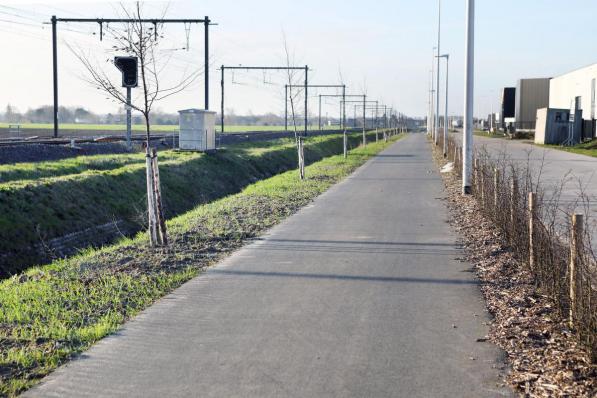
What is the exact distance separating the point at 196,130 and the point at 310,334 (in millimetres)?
28761

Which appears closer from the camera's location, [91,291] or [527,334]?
[527,334]

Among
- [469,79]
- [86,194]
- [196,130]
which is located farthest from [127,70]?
[196,130]

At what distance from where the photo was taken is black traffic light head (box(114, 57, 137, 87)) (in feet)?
50.0

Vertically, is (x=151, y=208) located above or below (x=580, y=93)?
below

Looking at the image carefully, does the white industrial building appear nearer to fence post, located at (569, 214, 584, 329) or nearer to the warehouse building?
the warehouse building

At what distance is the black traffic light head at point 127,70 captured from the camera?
1523 centimetres

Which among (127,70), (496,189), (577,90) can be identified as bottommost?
(496,189)

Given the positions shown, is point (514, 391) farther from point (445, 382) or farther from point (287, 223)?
point (287, 223)

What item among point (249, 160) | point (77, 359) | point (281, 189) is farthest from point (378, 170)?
point (77, 359)

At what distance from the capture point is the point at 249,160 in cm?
3666

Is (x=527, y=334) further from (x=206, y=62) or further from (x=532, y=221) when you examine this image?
(x=206, y=62)

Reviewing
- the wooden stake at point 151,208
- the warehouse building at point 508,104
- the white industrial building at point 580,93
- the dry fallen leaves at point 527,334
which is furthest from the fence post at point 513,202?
the warehouse building at point 508,104

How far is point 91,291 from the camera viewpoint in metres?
8.64

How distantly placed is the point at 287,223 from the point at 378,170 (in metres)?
18.0
